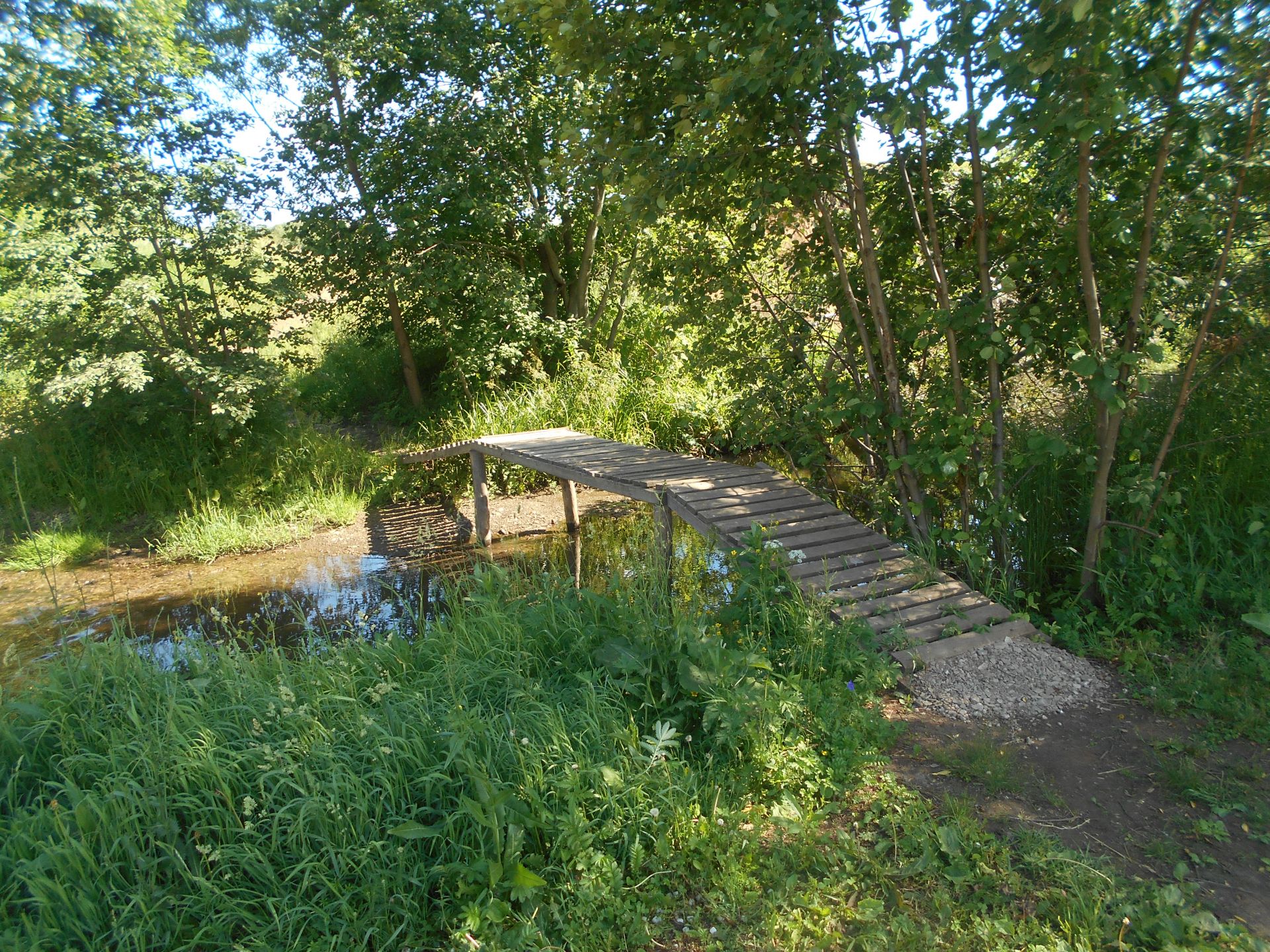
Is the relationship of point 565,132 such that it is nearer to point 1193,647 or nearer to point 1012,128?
point 1012,128

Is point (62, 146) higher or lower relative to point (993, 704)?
higher

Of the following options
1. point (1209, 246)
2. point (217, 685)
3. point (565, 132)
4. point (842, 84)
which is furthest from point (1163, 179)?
point (217, 685)

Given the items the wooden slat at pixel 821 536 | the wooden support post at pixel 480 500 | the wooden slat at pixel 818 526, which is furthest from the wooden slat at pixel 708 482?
the wooden support post at pixel 480 500

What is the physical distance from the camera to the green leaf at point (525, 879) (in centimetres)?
263

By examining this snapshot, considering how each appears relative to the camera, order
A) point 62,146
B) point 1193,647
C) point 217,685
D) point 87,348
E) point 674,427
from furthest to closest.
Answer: point 674,427 < point 87,348 < point 62,146 < point 1193,647 < point 217,685

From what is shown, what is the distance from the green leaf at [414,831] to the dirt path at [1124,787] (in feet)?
6.34

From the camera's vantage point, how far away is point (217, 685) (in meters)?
3.75


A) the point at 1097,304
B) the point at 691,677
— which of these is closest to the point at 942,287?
the point at 1097,304

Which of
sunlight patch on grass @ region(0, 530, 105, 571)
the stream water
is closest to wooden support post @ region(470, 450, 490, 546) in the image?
the stream water

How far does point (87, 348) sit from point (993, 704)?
10.1m

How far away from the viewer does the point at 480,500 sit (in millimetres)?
9961

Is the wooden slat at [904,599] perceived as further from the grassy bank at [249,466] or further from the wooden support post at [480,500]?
the grassy bank at [249,466]

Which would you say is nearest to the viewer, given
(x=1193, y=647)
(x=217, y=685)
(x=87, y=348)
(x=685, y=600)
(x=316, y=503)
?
(x=217, y=685)

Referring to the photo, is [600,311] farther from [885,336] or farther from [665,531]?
[885,336]
